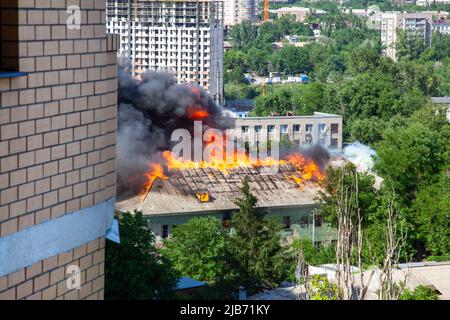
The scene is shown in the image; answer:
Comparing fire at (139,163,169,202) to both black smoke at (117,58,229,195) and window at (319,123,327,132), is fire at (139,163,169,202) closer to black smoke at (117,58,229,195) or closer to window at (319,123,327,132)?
black smoke at (117,58,229,195)

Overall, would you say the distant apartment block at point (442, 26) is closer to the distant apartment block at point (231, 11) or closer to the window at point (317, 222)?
the distant apartment block at point (231, 11)

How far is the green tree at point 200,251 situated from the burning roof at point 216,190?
137 inches

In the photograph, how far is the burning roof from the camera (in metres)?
17.6

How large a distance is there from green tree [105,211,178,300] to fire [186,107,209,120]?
8.95 metres

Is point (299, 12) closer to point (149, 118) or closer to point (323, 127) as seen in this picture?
point (323, 127)

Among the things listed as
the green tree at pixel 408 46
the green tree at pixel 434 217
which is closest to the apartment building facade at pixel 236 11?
the green tree at pixel 408 46

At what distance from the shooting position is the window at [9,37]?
344 cm

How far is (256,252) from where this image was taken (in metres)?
13.4

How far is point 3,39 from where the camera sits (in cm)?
346

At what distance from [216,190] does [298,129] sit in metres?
8.88

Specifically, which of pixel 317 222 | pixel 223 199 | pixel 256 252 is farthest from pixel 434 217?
pixel 223 199
